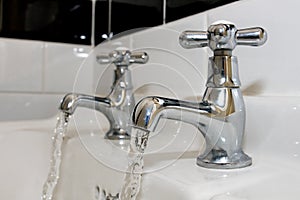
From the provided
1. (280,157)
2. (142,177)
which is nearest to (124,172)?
(142,177)

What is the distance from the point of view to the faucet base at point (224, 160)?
1.27 feet

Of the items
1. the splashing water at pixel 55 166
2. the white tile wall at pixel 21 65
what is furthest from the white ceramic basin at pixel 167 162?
the white tile wall at pixel 21 65

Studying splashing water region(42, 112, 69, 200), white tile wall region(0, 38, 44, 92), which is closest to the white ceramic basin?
splashing water region(42, 112, 69, 200)

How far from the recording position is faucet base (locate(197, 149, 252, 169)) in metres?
0.39

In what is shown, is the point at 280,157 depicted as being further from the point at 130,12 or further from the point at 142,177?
the point at 130,12

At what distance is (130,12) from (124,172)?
0.40 metres

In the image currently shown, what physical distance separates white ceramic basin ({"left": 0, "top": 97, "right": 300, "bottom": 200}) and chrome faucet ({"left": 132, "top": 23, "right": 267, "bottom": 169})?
19mm

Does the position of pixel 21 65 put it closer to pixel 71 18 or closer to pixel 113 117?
pixel 71 18

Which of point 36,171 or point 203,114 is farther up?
point 203,114

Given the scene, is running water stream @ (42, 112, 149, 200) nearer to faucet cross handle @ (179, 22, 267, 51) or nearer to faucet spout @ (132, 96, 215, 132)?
faucet spout @ (132, 96, 215, 132)

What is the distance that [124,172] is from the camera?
0.42 metres

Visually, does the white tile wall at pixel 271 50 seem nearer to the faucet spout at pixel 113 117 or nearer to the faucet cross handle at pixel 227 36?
the faucet cross handle at pixel 227 36

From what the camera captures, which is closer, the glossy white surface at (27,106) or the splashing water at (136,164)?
the splashing water at (136,164)

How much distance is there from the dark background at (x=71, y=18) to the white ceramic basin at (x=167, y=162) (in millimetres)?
201
